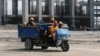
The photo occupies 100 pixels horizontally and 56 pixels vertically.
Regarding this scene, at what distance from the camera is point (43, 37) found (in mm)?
22906

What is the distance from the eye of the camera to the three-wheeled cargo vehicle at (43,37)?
2208 cm

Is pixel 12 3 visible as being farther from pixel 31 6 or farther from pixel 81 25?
pixel 81 25

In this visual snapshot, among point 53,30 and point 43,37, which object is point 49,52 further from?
point 43,37

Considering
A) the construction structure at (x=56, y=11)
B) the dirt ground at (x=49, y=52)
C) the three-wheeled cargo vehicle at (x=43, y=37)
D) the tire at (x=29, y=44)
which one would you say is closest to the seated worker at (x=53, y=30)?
the three-wheeled cargo vehicle at (x=43, y=37)

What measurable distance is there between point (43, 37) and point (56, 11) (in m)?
84.2

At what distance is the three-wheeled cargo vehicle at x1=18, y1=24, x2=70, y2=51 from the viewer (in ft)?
72.4

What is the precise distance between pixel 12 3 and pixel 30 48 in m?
81.3

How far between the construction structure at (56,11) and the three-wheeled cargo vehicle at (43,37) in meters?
77.3

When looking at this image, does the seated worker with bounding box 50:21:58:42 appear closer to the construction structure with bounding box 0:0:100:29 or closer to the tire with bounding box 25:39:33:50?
A: the tire with bounding box 25:39:33:50

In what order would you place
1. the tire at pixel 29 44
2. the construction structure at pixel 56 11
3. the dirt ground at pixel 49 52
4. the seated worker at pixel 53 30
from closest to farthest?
the dirt ground at pixel 49 52 < the seated worker at pixel 53 30 < the tire at pixel 29 44 < the construction structure at pixel 56 11

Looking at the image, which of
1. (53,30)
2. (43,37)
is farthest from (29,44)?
(53,30)

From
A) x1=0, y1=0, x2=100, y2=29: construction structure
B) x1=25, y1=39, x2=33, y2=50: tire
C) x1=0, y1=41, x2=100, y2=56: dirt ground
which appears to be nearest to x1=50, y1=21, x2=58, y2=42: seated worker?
x1=0, y1=41, x2=100, y2=56: dirt ground

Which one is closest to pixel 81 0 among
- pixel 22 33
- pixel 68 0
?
pixel 68 0

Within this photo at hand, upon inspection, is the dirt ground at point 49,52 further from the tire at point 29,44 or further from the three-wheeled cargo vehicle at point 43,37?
the three-wheeled cargo vehicle at point 43,37
